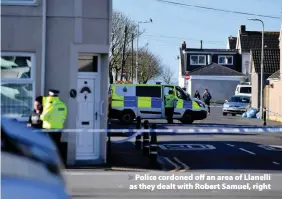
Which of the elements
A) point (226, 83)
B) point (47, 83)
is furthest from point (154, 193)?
point (226, 83)

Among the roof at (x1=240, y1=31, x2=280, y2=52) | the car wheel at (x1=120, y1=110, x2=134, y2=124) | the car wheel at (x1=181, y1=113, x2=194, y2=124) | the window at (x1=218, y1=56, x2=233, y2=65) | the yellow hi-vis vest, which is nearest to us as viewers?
the yellow hi-vis vest

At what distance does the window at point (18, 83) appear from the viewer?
1426 centimetres

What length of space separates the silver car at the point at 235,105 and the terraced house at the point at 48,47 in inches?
1271

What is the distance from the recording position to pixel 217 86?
7888cm

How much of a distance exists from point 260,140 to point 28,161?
2123 cm

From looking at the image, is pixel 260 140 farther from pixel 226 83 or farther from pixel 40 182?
pixel 226 83

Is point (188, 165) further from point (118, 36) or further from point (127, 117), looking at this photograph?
point (118, 36)

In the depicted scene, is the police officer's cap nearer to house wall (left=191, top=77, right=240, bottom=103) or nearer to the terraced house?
the terraced house

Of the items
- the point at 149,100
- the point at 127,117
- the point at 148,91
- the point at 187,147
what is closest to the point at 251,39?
the point at 148,91

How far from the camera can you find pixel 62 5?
1435cm

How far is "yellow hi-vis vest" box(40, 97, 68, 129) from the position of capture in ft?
44.2

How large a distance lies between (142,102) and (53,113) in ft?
A: 57.9

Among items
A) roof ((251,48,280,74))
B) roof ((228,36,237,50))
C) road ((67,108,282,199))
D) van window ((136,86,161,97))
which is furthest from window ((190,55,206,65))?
road ((67,108,282,199))

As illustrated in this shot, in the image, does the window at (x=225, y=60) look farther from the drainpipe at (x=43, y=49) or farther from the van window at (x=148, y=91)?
the drainpipe at (x=43, y=49)
